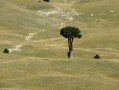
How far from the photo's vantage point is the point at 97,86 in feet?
186

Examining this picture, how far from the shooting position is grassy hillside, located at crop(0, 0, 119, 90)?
59156 mm

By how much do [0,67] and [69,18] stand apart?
302ft

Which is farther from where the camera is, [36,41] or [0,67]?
[36,41]

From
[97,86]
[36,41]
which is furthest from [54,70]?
[36,41]

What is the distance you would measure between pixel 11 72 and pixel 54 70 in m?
6.58

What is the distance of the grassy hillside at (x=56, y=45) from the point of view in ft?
194

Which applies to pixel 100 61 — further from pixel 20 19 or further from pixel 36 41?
pixel 20 19

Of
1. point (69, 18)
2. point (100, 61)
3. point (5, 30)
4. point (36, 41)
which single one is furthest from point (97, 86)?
point (69, 18)

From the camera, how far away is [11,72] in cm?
6384

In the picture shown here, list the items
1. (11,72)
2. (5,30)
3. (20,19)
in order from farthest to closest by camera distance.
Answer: (20,19)
(5,30)
(11,72)

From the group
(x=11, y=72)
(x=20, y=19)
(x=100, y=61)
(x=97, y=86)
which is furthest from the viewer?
(x=20, y=19)

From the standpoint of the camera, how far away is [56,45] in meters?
110

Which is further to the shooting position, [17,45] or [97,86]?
[17,45]

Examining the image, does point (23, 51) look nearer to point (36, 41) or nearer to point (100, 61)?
point (36, 41)
